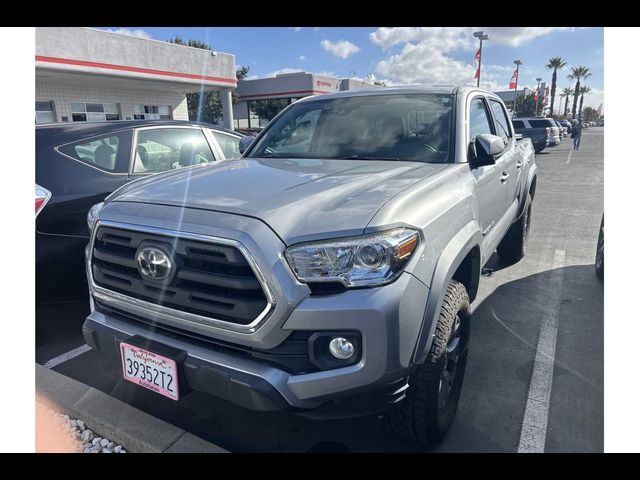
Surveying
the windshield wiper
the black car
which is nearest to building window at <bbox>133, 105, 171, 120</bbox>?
the black car

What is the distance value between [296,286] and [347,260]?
0.23 m

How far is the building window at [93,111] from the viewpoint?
1817 centimetres

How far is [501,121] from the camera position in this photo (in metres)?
4.40

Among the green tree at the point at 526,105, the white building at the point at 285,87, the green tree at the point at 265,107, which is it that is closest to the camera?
the white building at the point at 285,87

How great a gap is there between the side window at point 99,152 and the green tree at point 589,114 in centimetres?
11846

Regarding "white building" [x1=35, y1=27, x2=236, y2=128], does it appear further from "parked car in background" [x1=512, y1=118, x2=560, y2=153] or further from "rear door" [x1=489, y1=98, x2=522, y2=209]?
"rear door" [x1=489, y1=98, x2=522, y2=209]

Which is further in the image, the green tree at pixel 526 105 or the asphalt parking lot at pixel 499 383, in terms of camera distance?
the green tree at pixel 526 105

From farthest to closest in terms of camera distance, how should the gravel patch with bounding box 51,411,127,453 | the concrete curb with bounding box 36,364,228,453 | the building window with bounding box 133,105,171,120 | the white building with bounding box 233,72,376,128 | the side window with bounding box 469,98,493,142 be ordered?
the white building with bounding box 233,72,376,128 → the building window with bounding box 133,105,171,120 → the side window with bounding box 469,98,493,142 → the gravel patch with bounding box 51,411,127,453 → the concrete curb with bounding box 36,364,228,453

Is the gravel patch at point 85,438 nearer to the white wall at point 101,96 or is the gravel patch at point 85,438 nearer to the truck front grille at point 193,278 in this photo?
the truck front grille at point 193,278

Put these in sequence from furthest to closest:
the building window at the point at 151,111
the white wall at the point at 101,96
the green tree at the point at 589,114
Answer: the green tree at the point at 589,114
the building window at the point at 151,111
the white wall at the point at 101,96

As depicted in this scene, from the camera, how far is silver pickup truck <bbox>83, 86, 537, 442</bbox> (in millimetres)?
1792

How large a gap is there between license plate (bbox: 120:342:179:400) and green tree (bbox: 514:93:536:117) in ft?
211

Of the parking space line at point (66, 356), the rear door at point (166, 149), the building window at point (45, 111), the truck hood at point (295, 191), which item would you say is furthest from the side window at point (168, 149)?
the building window at point (45, 111)
